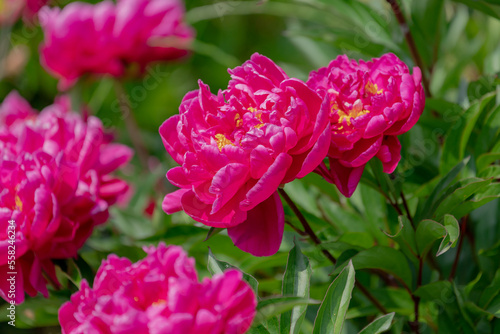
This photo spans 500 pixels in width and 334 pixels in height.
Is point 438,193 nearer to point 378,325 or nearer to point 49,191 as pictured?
point 378,325

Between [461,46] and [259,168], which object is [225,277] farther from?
[461,46]

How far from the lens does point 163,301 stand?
43 cm

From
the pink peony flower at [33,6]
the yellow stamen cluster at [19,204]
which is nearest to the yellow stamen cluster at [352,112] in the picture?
the yellow stamen cluster at [19,204]

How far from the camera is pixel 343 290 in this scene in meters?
0.50

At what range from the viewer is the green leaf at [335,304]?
49 centimetres

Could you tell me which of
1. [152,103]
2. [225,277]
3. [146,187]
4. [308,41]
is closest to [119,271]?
[225,277]

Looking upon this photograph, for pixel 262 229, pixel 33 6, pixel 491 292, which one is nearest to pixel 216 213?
pixel 262 229

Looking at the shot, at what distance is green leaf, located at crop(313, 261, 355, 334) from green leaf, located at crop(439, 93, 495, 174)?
244 millimetres

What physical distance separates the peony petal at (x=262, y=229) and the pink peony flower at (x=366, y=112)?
0.06 metres

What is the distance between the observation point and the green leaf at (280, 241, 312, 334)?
1.65ft

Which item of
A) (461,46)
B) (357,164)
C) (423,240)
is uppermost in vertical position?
(357,164)

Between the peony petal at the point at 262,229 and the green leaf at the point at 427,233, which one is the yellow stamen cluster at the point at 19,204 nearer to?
the peony petal at the point at 262,229

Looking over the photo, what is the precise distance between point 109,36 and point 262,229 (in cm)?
69

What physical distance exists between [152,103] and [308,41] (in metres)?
0.82
